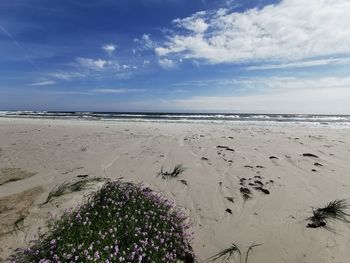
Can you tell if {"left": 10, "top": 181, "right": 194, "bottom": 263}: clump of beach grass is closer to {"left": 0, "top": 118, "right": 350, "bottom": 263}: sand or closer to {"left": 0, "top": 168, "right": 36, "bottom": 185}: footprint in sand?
{"left": 0, "top": 118, "right": 350, "bottom": 263}: sand

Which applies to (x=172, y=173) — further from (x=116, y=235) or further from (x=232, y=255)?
(x=116, y=235)

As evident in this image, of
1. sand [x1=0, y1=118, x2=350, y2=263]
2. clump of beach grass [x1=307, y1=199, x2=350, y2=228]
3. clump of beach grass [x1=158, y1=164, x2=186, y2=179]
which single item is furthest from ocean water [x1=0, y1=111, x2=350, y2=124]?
clump of beach grass [x1=307, y1=199, x2=350, y2=228]

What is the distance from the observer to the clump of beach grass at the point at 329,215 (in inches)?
216

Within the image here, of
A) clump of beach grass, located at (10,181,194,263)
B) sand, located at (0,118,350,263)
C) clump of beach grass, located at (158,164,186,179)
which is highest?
clump of beach grass, located at (10,181,194,263)

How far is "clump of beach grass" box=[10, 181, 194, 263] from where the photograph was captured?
156 inches

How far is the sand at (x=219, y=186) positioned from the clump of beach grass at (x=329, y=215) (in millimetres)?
154

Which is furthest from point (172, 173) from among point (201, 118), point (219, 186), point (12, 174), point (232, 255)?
point (201, 118)

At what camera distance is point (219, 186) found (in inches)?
295

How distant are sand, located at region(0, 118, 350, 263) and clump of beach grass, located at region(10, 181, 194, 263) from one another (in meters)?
0.43

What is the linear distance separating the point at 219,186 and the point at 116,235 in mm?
Answer: 3632

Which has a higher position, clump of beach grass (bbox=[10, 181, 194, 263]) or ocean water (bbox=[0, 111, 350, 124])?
clump of beach grass (bbox=[10, 181, 194, 263])

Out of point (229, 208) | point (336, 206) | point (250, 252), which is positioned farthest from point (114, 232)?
point (336, 206)

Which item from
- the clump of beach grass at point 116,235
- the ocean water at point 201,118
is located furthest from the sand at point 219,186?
the ocean water at point 201,118

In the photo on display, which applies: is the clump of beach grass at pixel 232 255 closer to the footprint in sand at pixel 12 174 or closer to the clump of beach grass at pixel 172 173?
the clump of beach grass at pixel 172 173
